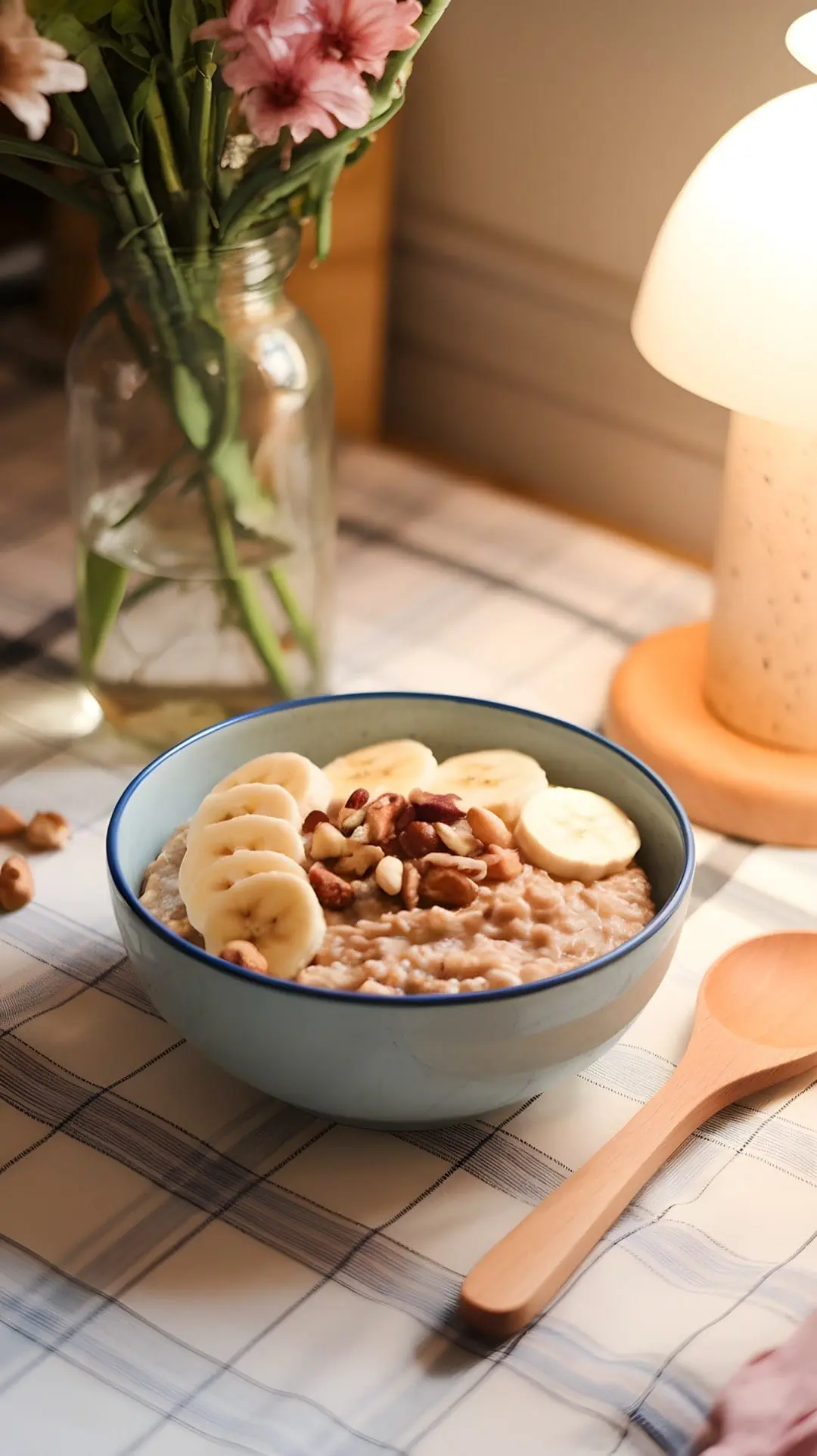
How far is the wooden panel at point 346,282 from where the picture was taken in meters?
1.38

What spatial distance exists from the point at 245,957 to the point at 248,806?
0.11 m

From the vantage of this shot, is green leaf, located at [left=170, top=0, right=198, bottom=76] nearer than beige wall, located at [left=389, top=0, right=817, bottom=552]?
Yes

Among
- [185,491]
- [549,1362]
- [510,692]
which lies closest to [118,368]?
[185,491]

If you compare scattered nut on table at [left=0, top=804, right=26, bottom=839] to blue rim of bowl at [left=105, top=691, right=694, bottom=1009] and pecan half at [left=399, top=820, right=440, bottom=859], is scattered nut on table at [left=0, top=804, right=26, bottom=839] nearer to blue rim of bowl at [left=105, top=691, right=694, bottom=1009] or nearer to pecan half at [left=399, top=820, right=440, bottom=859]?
blue rim of bowl at [left=105, top=691, right=694, bottom=1009]

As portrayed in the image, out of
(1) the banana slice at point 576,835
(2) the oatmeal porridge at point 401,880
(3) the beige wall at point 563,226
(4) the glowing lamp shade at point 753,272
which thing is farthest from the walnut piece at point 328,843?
(3) the beige wall at point 563,226

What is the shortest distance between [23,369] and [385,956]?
0.93m

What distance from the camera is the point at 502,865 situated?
30.5 inches

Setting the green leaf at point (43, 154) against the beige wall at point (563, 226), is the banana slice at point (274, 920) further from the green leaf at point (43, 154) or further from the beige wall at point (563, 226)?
the beige wall at point (563, 226)

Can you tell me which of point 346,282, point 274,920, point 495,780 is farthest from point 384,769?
point 346,282

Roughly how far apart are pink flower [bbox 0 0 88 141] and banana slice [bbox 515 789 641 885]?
408 millimetres

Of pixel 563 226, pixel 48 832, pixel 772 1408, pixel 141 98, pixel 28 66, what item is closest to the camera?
pixel 772 1408

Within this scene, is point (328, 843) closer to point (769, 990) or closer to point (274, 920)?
point (274, 920)

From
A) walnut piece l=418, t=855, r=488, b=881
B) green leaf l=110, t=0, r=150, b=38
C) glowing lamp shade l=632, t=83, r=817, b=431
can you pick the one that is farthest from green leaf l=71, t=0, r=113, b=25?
walnut piece l=418, t=855, r=488, b=881

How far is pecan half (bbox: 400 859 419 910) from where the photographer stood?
0.76 m
